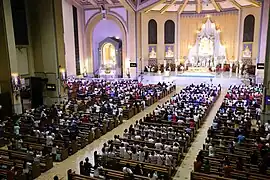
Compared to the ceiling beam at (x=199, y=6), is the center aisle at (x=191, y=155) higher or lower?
lower

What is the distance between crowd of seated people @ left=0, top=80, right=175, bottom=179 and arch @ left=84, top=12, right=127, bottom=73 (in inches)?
529

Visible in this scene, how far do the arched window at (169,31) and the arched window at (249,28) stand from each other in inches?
327

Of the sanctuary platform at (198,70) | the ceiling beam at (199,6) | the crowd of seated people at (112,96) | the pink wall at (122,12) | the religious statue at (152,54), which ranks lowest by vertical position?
the crowd of seated people at (112,96)

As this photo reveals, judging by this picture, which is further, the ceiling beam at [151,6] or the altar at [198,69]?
the altar at [198,69]

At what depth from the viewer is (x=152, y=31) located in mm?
32531

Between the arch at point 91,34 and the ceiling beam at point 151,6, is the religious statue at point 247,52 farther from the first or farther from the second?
the arch at point 91,34

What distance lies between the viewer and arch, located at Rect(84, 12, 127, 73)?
3119 centimetres

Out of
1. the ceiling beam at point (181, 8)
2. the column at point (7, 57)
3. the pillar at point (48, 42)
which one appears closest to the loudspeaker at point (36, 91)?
the pillar at point (48, 42)

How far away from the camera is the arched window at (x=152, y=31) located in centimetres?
3222

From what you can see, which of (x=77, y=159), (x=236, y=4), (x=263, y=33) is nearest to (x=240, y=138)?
(x=77, y=159)

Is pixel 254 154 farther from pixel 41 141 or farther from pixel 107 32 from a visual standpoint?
pixel 107 32

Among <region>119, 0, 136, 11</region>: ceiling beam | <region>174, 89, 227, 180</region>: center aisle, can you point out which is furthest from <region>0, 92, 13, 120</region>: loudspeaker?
<region>119, 0, 136, 11</region>: ceiling beam

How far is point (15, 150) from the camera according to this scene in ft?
36.0

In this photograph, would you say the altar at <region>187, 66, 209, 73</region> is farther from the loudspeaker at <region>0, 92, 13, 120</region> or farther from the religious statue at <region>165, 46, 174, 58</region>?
the loudspeaker at <region>0, 92, 13, 120</region>
